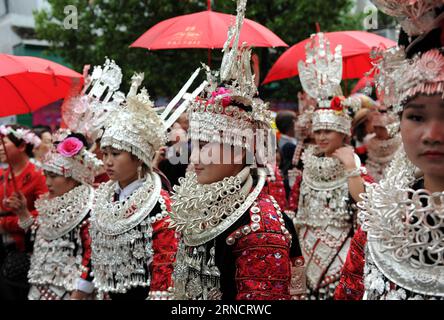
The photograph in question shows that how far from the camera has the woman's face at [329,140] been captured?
5.62m

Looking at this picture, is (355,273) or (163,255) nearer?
(355,273)

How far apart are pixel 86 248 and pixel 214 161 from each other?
2007mm

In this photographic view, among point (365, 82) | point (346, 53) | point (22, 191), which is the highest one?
point (346, 53)

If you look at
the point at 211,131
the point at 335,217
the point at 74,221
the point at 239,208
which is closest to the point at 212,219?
the point at 239,208

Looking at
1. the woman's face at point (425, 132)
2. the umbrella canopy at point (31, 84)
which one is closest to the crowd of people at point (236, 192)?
the woman's face at point (425, 132)

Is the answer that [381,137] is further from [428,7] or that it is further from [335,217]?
[428,7]

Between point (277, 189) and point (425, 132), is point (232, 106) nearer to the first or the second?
point (425, 132)

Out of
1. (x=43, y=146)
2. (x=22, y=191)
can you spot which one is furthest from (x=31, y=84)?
(x=43, y=146)

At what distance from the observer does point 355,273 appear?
8.22 ft

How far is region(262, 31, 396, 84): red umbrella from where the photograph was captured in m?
6.84

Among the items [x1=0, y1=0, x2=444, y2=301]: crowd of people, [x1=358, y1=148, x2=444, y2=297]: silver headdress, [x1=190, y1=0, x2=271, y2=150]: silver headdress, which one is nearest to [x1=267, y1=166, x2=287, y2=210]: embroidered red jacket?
[x1=0, y1=0, x2=444, y2=301]: crowd of people

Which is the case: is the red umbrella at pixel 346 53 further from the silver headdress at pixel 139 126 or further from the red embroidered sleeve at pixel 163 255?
the red embroidered sleeve at pixel 163 255

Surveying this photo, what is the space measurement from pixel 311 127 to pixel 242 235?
10.6ft

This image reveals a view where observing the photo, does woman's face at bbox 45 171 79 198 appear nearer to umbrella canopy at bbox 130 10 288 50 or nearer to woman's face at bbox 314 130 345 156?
umbrella canopy at bbox 130 10 288 50
